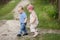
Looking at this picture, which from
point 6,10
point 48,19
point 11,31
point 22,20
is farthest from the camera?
point 6,10

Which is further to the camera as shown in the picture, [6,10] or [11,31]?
[6,10]

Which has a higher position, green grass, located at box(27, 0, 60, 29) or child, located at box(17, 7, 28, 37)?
child, located at box(17, 7, 28, 37)

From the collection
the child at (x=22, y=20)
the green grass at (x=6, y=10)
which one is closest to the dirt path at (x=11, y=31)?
the child at (x=22, y=20)

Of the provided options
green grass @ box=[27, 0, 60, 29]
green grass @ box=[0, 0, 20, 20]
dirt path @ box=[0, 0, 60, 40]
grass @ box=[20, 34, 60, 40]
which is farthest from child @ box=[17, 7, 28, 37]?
green grass @ box=[0, 0, 20, 20]

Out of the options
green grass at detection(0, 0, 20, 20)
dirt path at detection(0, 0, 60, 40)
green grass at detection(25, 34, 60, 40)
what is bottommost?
green grass at detection(25, 34, 60, 40)

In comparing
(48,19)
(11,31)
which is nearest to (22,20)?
(11,31)

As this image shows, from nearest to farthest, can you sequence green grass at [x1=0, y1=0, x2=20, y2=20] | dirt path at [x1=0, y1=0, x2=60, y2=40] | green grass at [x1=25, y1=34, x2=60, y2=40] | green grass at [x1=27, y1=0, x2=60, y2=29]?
green grass at [x1=25, y1=34, x2=60, y2=40] < dirt path at [x1=0, y1=0, x2=60, y2=40] < green grass at [x1=27, y1=0, x2=60, y2=29] < green grass at [x1=0, y1=0, x2=20, y2=20]

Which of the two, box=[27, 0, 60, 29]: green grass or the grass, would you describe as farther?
box=[27, 0, 60, 29]: green grass

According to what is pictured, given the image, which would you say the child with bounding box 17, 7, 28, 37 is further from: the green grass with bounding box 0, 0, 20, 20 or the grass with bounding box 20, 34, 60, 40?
the green grass with bounding box 0, 0, 20, 20

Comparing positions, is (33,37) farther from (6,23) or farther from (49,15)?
(49,15)

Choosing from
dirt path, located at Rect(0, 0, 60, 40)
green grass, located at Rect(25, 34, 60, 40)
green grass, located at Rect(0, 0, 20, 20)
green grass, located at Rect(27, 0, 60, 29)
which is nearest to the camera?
green grass, located at Rect(25, 34, 60, 40)

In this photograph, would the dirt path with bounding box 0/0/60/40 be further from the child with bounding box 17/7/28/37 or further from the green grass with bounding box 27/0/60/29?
the green grass with bounding box 27/0/60/29

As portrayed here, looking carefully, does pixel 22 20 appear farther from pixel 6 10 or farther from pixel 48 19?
pixel 6 10

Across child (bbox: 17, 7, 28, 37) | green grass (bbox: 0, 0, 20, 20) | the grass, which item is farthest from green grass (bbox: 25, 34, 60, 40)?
green grass (bbox: 0, 0, 20, 20)
